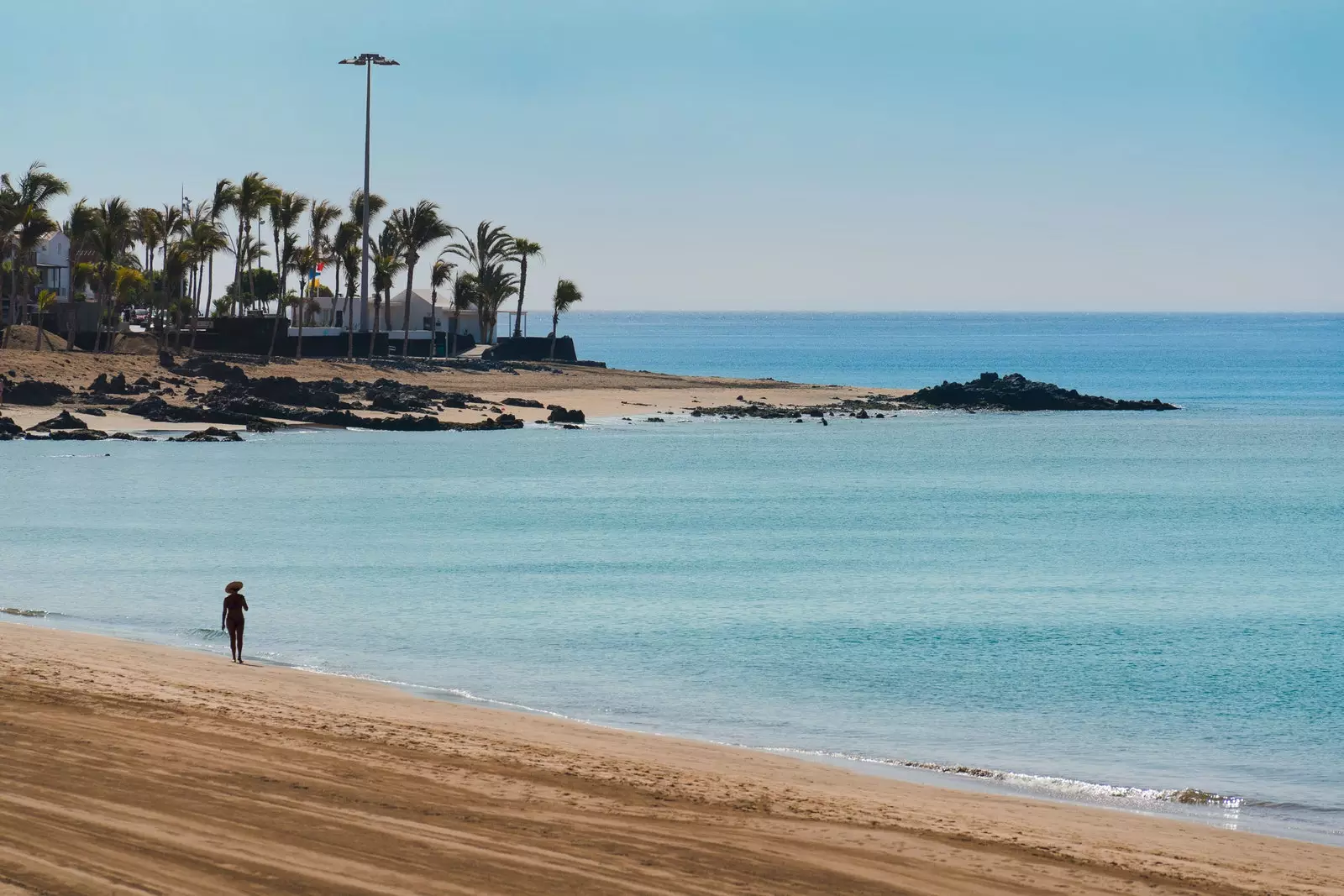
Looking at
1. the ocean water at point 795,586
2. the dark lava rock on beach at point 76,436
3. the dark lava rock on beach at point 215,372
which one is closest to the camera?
the ocean water at point 795,586

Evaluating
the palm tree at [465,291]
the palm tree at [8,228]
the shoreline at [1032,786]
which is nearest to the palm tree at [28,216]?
the palm tree at [8,228]

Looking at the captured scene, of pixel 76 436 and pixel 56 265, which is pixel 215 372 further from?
pixel 56 265

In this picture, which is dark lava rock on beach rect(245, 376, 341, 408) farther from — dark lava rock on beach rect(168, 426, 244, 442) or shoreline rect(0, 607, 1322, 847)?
shoreline rect(0, 607, 1322, 847)

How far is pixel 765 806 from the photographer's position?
12.5m

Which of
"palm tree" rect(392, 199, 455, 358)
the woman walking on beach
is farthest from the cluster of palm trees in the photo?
the woman walking on beach

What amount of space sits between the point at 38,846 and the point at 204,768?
2.70 metres

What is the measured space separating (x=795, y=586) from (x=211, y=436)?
36.0m

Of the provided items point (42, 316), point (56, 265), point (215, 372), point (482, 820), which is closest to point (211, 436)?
point (215, 372)

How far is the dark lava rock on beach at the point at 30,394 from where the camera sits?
6300 cm

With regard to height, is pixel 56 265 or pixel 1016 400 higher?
pixel 56 265

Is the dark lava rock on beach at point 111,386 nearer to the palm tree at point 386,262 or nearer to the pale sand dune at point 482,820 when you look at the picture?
the palm tree at point 386,262

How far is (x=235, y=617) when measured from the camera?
2008 centimetres

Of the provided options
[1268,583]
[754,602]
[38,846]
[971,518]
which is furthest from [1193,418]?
[38,846]

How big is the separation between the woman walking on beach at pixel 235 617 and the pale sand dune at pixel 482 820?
3686 mm
